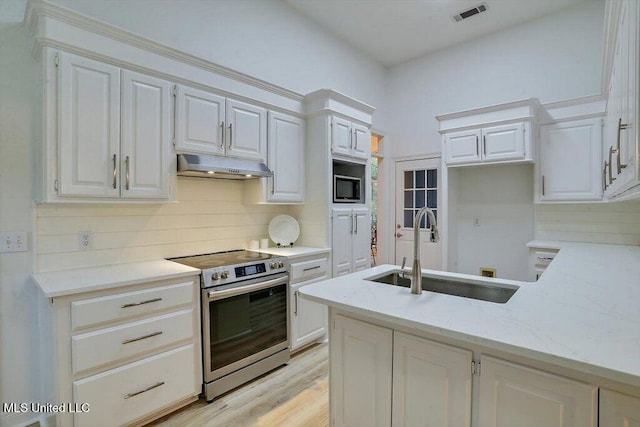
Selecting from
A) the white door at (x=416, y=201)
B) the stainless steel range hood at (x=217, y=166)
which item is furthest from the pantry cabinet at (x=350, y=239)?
the white door at (x=416, y=201)

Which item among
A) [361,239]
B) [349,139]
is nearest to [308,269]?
[361,239]

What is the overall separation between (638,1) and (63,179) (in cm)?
276

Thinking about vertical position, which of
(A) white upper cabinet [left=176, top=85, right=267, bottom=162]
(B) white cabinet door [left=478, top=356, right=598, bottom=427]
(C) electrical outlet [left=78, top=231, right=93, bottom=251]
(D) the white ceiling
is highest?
(D) the white ceiling

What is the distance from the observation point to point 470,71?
4.47 meters

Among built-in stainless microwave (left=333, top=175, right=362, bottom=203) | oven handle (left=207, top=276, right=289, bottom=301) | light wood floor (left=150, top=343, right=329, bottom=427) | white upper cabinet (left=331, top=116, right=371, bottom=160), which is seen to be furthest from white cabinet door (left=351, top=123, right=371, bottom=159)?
light wood floor (left=150, top=343, right=329, bottom=427)

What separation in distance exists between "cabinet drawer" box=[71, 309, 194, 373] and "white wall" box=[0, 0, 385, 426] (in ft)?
2.09

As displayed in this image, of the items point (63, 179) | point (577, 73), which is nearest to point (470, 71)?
point (577, 73)

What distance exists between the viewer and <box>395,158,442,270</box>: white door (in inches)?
185

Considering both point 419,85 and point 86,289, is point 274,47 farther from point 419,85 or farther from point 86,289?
point 86,289

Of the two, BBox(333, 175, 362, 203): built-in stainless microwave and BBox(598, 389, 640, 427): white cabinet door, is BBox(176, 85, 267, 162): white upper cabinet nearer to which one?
BBox(333, 175, 362, 203): built-in stainless microwave

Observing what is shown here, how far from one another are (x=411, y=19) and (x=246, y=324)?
3.96 m

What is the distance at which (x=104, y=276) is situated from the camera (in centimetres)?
206

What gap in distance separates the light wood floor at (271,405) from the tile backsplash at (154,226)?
121cm

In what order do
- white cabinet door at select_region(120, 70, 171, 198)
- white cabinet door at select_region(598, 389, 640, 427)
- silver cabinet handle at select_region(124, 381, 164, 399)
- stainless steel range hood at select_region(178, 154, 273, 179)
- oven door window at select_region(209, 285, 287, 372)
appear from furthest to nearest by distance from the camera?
stainless steel range hood at select_region(178, 154, 273, 179) → oven door window at select_region(209, 285, 287, 372) → white cabinet door at select_region(120, 70, 171, 198) → silver cabinet handle at select_region(124, 381, 164, 399) → white cabinet door at select_region(598, 389, 640, 427)
